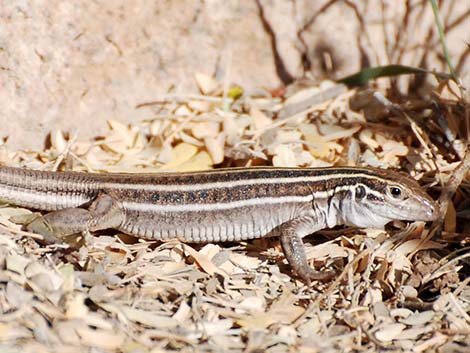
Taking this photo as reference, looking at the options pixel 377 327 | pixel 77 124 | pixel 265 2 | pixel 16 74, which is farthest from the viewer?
pixel 265 2

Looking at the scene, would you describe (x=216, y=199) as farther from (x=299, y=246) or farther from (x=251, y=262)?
(x=299, y=246)

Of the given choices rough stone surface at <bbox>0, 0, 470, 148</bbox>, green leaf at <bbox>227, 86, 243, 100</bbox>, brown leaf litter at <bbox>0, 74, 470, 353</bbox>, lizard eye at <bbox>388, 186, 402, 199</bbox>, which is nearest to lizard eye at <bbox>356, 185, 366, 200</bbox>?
lizard eye at <bbox>388, 186, 402, 199</bbox>

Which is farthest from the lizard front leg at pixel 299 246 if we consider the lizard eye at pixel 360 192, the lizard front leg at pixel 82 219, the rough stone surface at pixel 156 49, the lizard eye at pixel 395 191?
the rough stone surface at pixel 156 49

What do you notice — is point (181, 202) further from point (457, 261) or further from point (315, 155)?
point (457, 261)

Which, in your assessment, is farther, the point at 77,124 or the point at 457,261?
the point at 77,124

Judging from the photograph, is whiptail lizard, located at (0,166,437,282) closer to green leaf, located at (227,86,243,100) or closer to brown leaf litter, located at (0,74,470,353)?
brown leaf litter, located at (0,74,470,353)

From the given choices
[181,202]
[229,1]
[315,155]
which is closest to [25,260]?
[181,202]

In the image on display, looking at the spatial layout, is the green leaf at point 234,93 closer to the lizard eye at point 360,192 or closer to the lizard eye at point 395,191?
the lizard eye at point 360,192

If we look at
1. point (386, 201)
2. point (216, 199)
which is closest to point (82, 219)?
point (216, 199)
